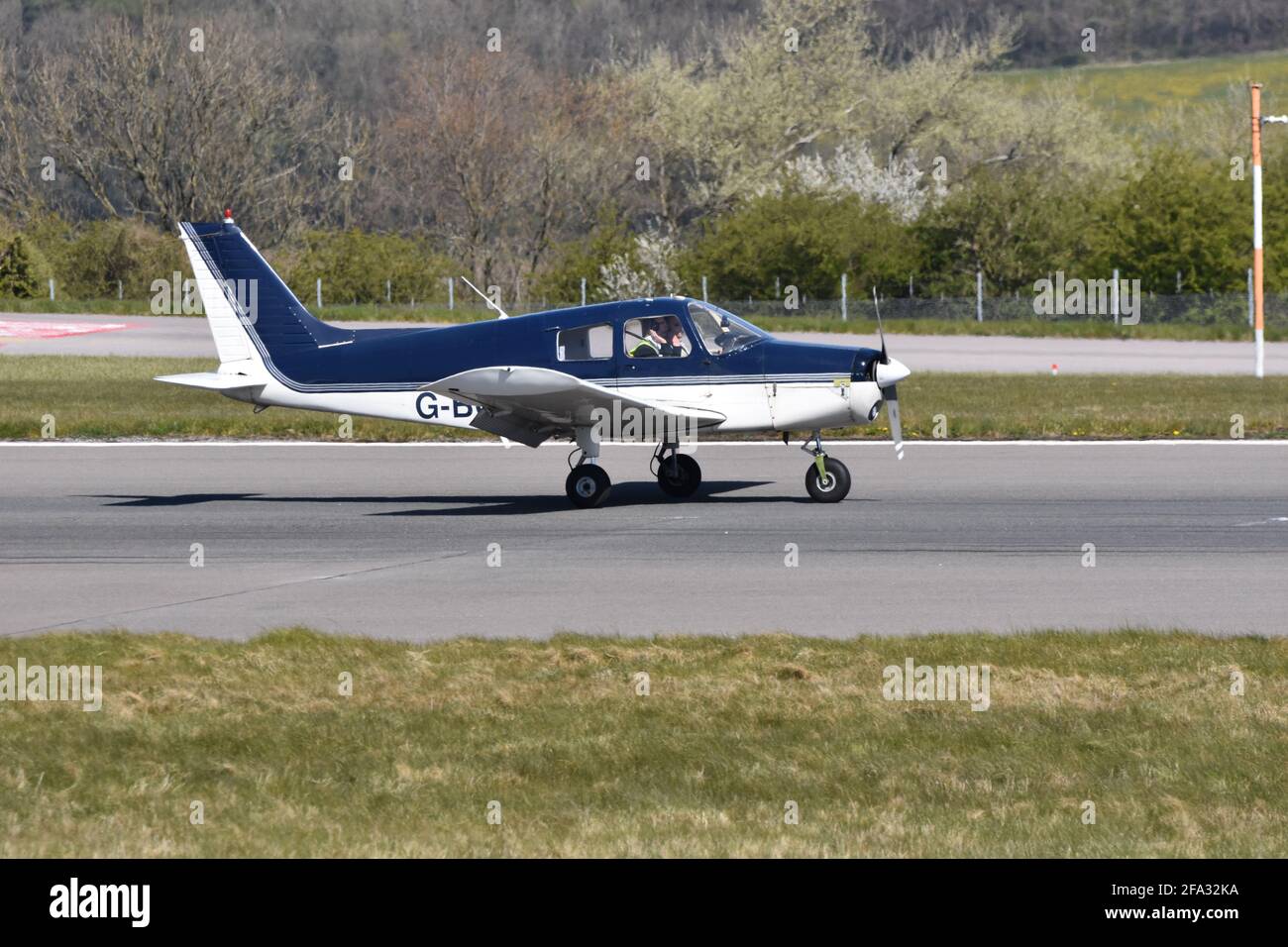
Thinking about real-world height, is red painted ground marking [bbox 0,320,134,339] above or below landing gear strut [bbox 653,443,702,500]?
above

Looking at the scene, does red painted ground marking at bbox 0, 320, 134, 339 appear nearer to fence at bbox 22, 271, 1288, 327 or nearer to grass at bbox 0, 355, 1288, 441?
fence at bbox 22, 271, 1288, 327

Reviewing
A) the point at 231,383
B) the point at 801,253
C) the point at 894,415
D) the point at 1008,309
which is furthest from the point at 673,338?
the point at 1008,309

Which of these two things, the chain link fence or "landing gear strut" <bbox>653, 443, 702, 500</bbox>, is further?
Result: the chain link fence

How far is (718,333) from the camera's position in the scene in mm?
18109

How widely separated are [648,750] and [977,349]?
3930 cm

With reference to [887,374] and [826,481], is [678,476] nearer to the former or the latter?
[826,481]

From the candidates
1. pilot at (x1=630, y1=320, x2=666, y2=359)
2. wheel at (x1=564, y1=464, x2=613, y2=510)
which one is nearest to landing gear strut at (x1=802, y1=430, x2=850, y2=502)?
pilot at (x1=630, y1=320, x2=666, y2=359)

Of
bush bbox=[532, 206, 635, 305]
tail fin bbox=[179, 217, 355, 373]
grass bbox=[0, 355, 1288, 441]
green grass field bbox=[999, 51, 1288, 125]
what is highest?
green grass field bbox=[999, 51, 1288, 125]

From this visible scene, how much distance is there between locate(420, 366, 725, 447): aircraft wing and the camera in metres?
17.2

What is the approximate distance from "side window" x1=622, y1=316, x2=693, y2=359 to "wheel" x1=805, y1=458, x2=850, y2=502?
6.41 feet

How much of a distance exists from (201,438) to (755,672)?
18.4 metres

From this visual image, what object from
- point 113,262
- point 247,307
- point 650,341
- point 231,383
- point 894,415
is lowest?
point 894,415

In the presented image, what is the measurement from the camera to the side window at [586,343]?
18.1m
